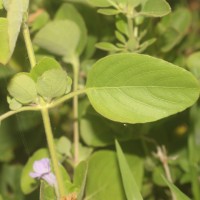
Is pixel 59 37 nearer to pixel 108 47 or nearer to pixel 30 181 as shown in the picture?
pixel 108 47

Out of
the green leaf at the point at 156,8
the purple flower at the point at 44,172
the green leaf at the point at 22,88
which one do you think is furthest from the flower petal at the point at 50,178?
the green leaf at the point at 156,8

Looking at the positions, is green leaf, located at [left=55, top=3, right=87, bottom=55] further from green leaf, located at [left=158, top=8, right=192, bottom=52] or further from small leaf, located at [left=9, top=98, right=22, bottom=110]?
small leaf, located at [left=9, top=98, right=22, bottom=110]

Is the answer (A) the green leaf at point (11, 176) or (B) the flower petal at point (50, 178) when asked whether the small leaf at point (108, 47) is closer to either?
(B) the flower petal at point (50, 178)

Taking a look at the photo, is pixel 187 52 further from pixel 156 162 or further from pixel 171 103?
pixel 171 103

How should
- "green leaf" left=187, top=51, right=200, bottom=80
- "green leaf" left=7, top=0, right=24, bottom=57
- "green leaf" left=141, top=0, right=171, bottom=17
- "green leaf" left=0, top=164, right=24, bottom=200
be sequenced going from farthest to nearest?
"green leaf" left=0, top=164, right=24, bottom=200 < "green leaf" left=187, top=51, right=200, bottom=80 < "green leaf" left=141, top=0, right=171, bottom=17 < "green leaf" left=7, top=0, right=24, bottom=57

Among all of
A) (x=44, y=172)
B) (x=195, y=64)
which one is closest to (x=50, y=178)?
(x=44, y=172)

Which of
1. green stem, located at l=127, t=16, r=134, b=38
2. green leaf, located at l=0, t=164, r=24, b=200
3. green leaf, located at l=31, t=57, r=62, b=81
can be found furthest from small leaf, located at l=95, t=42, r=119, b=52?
green leaf, located at l=0, t=164, r=24, b=200
